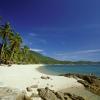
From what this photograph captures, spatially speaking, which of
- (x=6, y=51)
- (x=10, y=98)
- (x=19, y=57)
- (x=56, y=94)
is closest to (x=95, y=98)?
(x=56, y=94)

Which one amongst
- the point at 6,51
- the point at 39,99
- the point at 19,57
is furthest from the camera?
the point at 19,57

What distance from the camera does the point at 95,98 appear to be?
49.3 feet

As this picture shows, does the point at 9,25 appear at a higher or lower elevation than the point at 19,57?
Result: higher

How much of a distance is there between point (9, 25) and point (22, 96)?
44896 mm

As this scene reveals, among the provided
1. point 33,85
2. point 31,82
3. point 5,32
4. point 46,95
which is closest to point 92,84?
point 31,82

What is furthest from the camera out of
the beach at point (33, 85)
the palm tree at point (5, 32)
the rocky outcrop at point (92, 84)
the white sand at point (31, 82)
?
the palm tree at point (5, 32)

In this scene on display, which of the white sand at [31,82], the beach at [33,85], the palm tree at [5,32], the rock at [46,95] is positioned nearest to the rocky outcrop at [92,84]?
the beach at [33,85]

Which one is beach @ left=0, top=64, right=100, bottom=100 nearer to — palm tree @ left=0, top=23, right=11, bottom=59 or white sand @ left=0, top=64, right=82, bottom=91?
white sand @ left=0, top=64, right=82, bottom=91

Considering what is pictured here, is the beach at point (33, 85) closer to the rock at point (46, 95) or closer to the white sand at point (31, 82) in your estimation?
the white sand at point (31, 82)

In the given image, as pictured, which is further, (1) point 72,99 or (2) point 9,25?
(2) point 9,25

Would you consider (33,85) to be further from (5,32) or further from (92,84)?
(5,32)

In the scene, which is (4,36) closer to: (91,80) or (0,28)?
(0,28)

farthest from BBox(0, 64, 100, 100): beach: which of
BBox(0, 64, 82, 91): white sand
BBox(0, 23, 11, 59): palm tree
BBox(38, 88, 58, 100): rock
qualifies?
BBox(0, 23, 11, 59): palm tree

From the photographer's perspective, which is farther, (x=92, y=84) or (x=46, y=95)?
(x=92, y=84)
